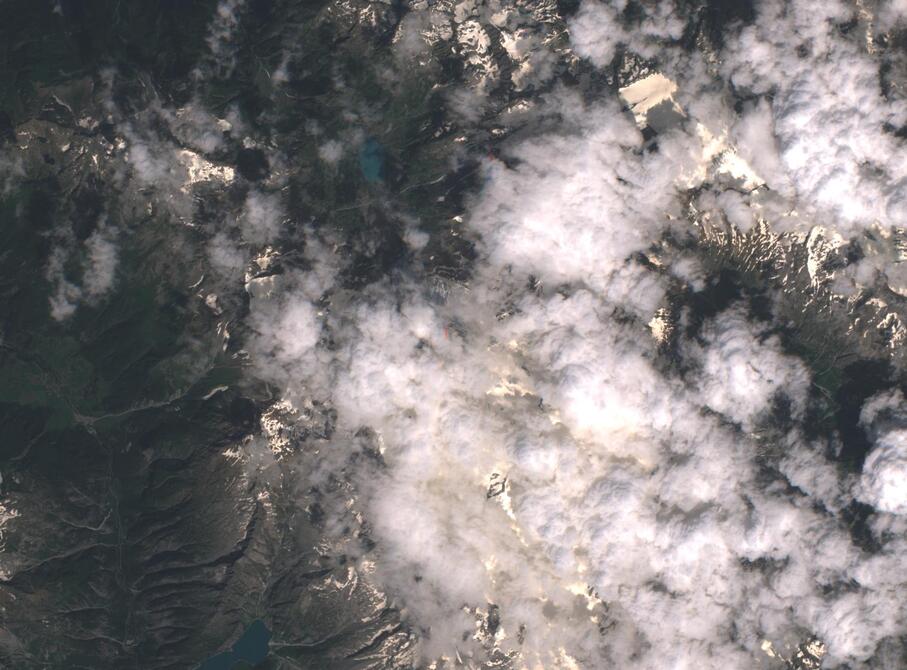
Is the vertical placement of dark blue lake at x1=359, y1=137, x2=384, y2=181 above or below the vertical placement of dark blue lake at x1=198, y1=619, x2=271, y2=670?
above

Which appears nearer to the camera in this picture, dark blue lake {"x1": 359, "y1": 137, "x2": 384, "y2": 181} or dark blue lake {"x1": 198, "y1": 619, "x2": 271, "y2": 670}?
dark blue lake {"x1": 359, "y1": 137, "x2": 384, "y2": 181}

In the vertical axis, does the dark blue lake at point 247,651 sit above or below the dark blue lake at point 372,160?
below

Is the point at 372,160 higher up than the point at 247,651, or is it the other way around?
the point at 372,160

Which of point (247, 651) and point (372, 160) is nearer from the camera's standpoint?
point (372, 160)

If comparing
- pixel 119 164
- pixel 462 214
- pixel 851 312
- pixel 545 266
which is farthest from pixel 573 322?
pixel 119 164

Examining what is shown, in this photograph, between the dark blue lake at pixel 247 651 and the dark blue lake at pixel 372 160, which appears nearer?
the dark blue lake at pixel 372 160

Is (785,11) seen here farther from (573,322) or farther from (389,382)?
(389,382)

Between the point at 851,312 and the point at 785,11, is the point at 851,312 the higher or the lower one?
the lower one

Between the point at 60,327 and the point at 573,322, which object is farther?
the point at 60,327
